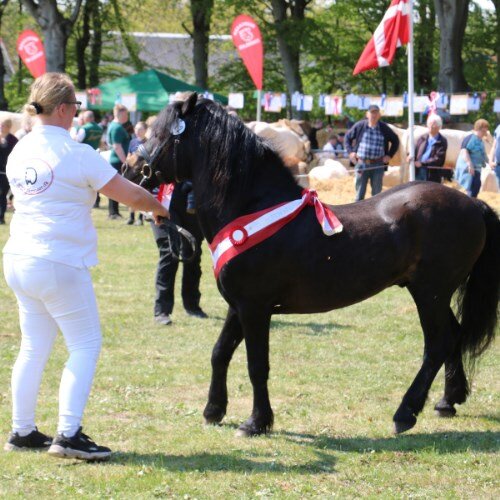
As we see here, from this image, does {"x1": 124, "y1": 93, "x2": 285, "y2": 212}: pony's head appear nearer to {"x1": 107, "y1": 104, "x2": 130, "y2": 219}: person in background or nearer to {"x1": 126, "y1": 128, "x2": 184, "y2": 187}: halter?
{"x1": 126, "y1": 128, "x2": 184, "y2": 187}: halter

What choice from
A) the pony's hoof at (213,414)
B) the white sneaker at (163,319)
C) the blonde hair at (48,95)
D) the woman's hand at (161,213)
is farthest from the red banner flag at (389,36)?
the blonde hair at (48,95)

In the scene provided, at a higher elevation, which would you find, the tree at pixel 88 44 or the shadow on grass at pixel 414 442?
the tree at pixel 88 44

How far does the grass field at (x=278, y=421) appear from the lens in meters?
4.77

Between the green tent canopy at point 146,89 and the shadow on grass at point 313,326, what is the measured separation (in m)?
19.3

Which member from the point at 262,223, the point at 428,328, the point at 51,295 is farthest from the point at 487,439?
the point at 51,295

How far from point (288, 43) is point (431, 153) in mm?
20875

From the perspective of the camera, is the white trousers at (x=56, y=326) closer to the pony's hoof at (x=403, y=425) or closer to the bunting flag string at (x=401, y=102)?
the pony's hoof at (x=403, y=425)

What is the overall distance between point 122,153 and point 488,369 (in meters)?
11.7

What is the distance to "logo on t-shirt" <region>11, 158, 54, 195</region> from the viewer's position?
4754 mm

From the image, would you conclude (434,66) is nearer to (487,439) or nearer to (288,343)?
(288,343)

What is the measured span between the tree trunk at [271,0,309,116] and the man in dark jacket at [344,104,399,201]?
724 inches

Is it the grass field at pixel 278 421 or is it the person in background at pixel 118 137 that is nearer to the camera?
the grass field at pixel 278 421

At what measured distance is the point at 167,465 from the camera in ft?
16.7

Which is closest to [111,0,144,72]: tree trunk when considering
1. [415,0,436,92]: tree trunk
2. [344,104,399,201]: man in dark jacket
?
[415,0,436,92]: tree trunk
